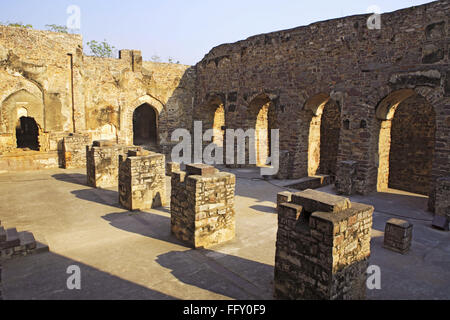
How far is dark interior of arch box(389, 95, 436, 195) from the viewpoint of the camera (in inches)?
516

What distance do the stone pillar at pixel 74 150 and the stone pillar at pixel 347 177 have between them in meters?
10.3

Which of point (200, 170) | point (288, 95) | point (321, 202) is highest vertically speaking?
point (288, 95)

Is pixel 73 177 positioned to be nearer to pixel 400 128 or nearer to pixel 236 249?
pixel 236 249

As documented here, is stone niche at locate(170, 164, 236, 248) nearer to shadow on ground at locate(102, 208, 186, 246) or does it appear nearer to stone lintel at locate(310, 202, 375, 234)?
shadow on ground at locate(102, 208, 186, 246)

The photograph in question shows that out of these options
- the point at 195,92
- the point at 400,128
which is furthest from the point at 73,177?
the point at 400,128

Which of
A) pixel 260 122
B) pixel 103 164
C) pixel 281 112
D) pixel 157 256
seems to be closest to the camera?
pixel 157 256

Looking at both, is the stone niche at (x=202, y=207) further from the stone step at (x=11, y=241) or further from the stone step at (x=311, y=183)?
the stone step at (x=311, y=183)

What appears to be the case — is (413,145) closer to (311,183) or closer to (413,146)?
(413,146)

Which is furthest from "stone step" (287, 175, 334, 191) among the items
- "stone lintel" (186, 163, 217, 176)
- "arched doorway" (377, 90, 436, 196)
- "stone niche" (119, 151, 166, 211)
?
"stone lintel" (186, 163, 217, 176)

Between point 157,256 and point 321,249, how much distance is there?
3.02m

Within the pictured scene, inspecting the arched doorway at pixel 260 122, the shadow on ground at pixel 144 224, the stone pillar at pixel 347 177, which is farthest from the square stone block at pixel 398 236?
the arched doorway at pixel 260 122

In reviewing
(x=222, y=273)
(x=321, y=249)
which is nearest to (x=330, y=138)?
(x=222, y=273)

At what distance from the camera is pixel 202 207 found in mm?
6137

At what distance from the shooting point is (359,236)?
421 centimetres
